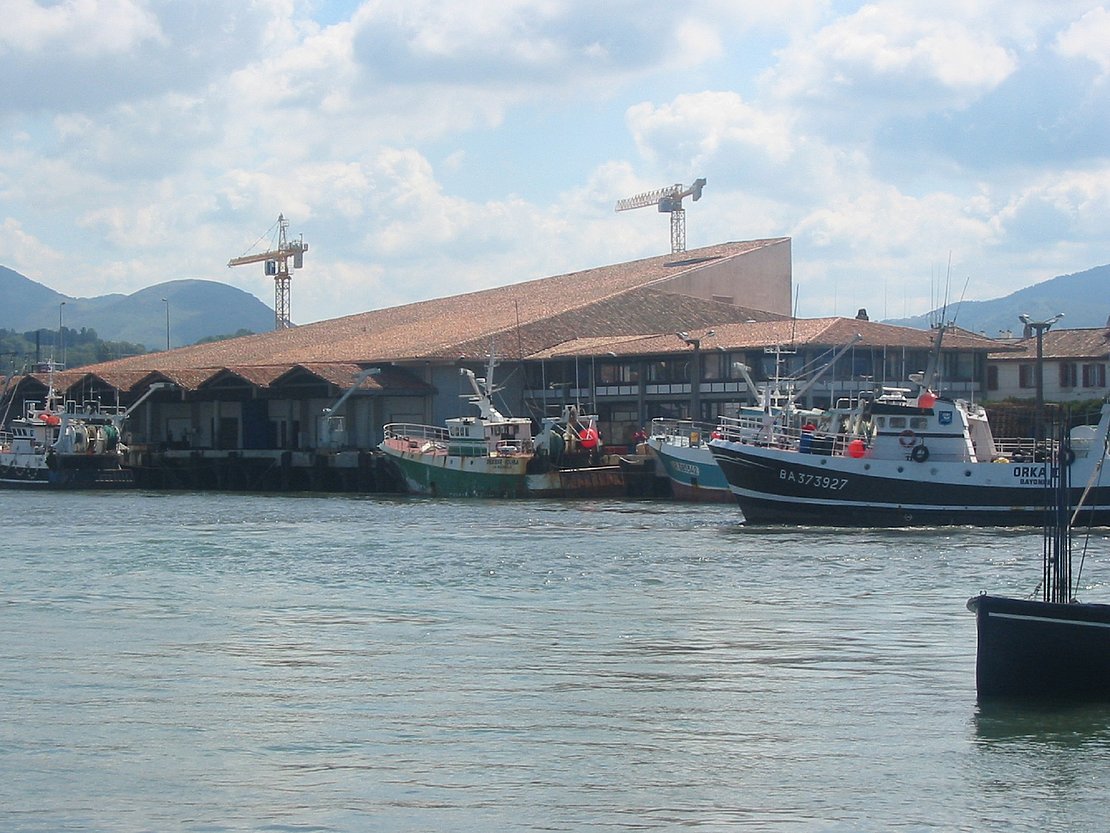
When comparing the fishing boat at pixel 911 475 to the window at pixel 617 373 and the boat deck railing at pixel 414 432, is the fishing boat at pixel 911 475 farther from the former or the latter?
the window at pixel 617 373

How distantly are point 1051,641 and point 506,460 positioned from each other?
3692cm

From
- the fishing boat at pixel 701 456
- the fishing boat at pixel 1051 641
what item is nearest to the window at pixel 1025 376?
the fishing boat at pixel 701 456

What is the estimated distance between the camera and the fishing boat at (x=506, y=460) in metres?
50.0

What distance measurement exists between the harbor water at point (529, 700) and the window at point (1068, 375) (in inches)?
1414

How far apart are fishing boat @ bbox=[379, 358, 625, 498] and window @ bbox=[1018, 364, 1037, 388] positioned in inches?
776

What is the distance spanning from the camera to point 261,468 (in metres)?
61.2

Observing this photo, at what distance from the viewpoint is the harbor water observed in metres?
11.5

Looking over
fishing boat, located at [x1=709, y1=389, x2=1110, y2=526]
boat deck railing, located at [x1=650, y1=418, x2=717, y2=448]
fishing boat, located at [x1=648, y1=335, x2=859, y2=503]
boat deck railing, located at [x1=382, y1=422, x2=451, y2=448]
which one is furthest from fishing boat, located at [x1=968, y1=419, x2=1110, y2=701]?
boat deck railing, located at [x1=382, y1=422, x2=451, y2=448]

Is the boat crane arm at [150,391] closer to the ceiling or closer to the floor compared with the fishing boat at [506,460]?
closer to the ceiling

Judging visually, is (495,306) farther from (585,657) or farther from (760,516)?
(585,657)

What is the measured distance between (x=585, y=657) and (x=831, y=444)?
64.3ft

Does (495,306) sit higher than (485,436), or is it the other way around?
(495,306)

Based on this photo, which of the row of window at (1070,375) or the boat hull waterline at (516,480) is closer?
the boat hull waterline at (516,480)

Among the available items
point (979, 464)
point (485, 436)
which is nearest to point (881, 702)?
point (979, 464)
